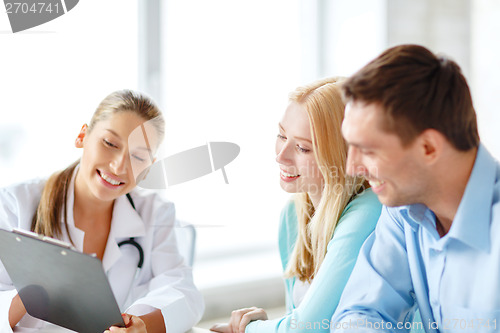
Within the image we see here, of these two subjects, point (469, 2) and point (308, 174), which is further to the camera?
point (469, 2)

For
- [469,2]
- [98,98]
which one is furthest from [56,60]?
[469,2]

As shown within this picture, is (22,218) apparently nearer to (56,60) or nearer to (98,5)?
(56,60)

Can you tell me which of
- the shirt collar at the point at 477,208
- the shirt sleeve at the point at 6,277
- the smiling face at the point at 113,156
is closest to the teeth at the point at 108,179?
the smiling face at the point at 113,156

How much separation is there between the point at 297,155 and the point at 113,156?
0.55 meters

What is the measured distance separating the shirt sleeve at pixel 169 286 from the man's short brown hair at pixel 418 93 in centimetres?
80

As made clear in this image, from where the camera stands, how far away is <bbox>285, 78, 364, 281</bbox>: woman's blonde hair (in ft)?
4.75

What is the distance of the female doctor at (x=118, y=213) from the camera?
61.1 inches

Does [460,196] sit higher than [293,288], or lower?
higher

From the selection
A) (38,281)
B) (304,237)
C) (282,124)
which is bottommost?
(304,237)

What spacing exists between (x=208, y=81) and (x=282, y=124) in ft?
3.97

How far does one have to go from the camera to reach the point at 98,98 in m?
2.35

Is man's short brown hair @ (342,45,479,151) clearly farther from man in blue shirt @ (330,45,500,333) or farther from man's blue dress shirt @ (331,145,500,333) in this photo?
man's blue dress shirt @ (331,145,500,333)

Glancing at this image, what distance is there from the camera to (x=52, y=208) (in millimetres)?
1578

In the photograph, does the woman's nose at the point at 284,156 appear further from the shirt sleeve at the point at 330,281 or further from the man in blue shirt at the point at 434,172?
the man in blue shirt at the point at 434,172
